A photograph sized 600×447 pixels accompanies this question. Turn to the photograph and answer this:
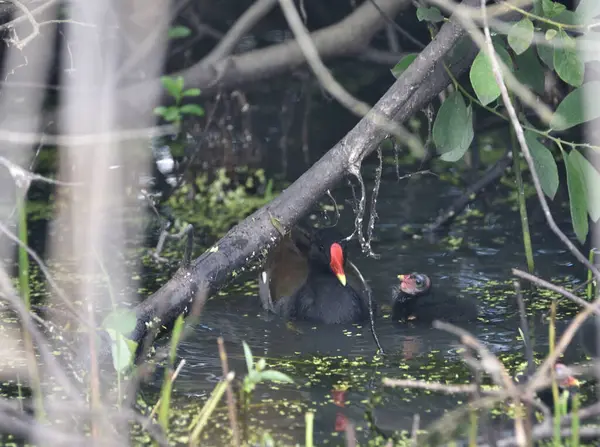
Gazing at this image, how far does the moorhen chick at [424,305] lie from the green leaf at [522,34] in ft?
5.01

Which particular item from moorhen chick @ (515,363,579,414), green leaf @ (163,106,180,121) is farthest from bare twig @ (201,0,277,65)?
moorhen chick @ (515,363,579,414)

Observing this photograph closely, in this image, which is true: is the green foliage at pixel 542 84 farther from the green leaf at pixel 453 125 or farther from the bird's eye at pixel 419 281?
the bird's eye at pixel 419 281

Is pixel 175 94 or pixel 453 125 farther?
pixel 175 94

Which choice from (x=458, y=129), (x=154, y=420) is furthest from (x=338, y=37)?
(x=154, y=420)

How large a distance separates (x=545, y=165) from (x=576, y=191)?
0.20 m

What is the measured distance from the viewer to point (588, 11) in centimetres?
378

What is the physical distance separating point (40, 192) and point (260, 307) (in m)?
2.49

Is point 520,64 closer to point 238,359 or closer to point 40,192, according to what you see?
point 238,359

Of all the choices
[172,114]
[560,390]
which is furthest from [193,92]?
[560,390]

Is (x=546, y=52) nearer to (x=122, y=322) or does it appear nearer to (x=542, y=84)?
(x=542, y=84)

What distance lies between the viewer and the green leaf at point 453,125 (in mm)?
4215

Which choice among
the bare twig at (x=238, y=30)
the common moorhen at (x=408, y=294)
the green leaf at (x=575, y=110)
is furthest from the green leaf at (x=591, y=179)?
the bare twig at (x=238, y=30)

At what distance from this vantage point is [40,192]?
709cm

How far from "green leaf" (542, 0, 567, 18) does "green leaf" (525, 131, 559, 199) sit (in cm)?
60
